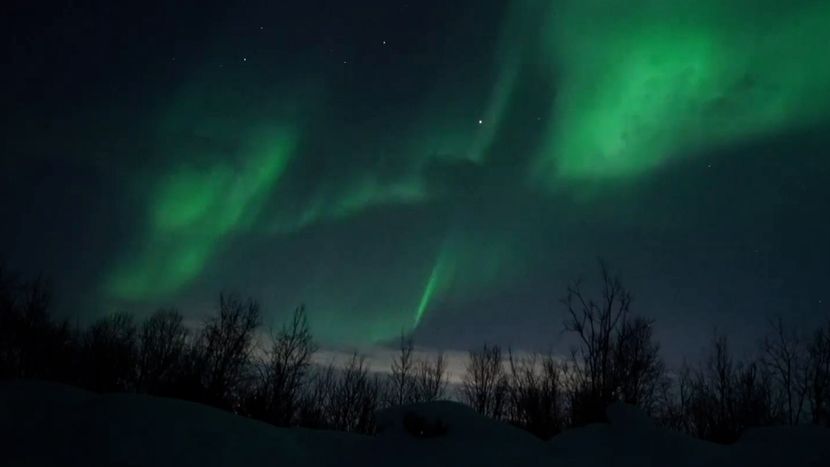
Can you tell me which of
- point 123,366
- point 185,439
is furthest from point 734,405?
point 123,366

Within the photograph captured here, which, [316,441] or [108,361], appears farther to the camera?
[108,361]

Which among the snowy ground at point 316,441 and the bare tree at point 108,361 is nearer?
the snowy ground at point 316,441

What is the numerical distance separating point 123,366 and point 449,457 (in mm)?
53434

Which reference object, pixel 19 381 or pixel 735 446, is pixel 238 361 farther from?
pixel 735 446

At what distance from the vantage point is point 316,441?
42.3 feet

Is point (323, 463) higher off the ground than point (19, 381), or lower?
lower

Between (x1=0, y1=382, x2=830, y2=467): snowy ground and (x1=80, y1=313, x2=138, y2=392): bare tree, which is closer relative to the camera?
(x1=0, y1=382, x2=830, y2=467): snowy ground

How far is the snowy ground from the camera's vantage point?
10469 mm

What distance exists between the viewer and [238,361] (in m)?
55.1

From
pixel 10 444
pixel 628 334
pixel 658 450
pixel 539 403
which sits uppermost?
pixel 628 334

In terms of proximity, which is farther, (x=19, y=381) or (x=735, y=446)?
(x=19, y=381)

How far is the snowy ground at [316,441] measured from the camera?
10469mm

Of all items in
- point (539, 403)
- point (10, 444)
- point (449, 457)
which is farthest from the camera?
point (539, 403)

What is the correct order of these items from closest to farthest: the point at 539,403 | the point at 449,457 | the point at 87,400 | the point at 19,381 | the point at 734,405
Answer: the point at 449,457, the point at 87,400, the point at 19,381, the point at 734,405, the point at 539,403
